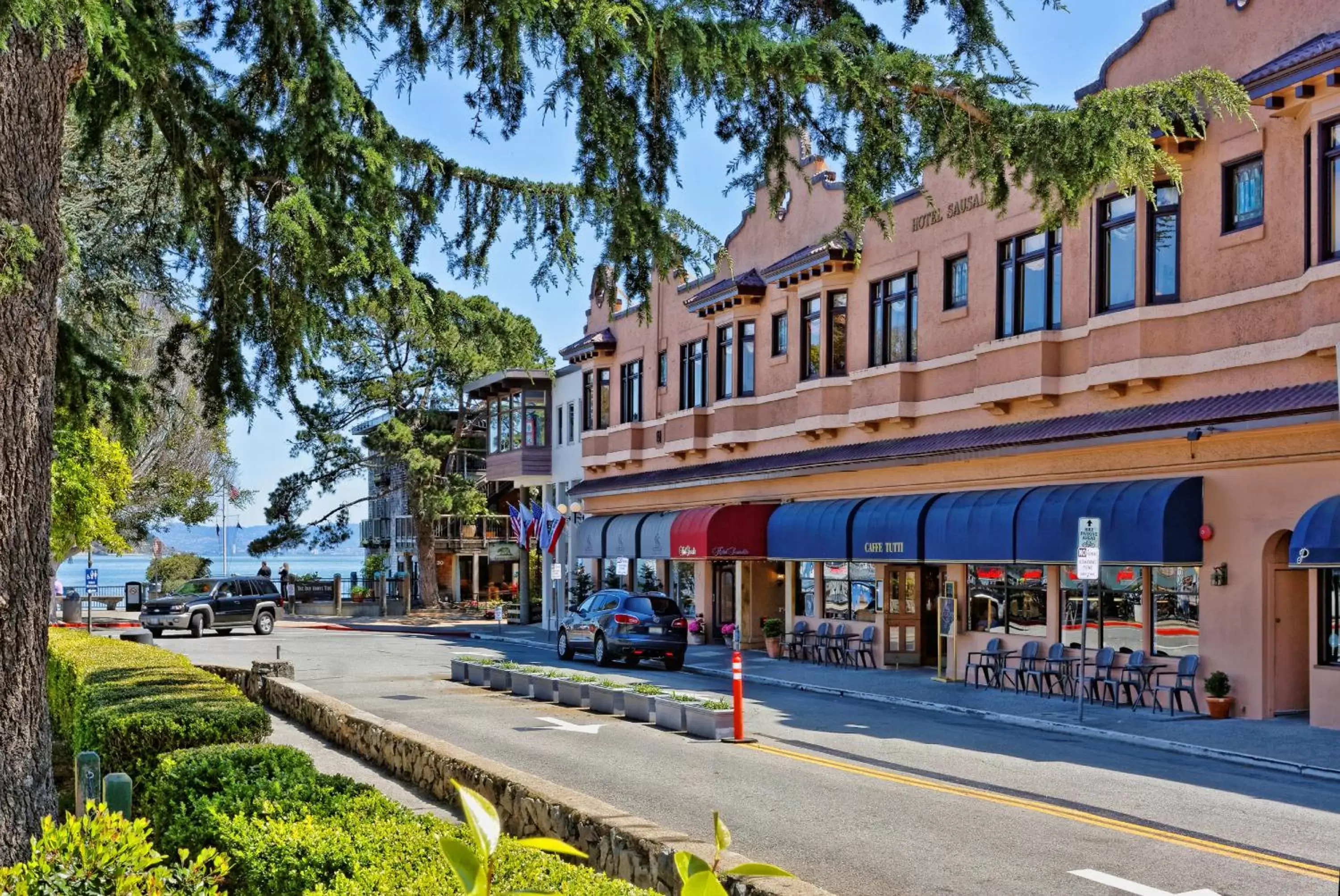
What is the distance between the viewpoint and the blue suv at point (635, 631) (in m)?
30.4

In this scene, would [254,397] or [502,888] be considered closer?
[502,888]

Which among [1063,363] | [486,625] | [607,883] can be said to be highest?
[1063,363]

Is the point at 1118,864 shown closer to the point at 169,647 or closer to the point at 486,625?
the point at 169,647

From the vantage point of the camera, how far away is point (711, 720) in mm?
17906

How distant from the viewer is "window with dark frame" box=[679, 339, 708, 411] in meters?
38.2

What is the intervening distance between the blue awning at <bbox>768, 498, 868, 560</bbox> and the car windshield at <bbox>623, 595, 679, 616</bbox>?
123 inches

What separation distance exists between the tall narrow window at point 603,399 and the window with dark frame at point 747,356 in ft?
32.8

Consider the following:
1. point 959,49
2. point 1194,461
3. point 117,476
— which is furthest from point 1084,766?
point 117,476

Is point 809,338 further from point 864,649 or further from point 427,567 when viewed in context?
point 427,567

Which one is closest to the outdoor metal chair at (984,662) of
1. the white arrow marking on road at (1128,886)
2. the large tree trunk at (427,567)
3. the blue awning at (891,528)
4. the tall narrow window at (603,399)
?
the blue awning at (891,528)

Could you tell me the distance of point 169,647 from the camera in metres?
36.5

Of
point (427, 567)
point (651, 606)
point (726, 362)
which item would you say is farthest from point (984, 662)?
point (427, 567)

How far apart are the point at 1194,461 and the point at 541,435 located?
3193 cm

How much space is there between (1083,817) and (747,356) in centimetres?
2418
